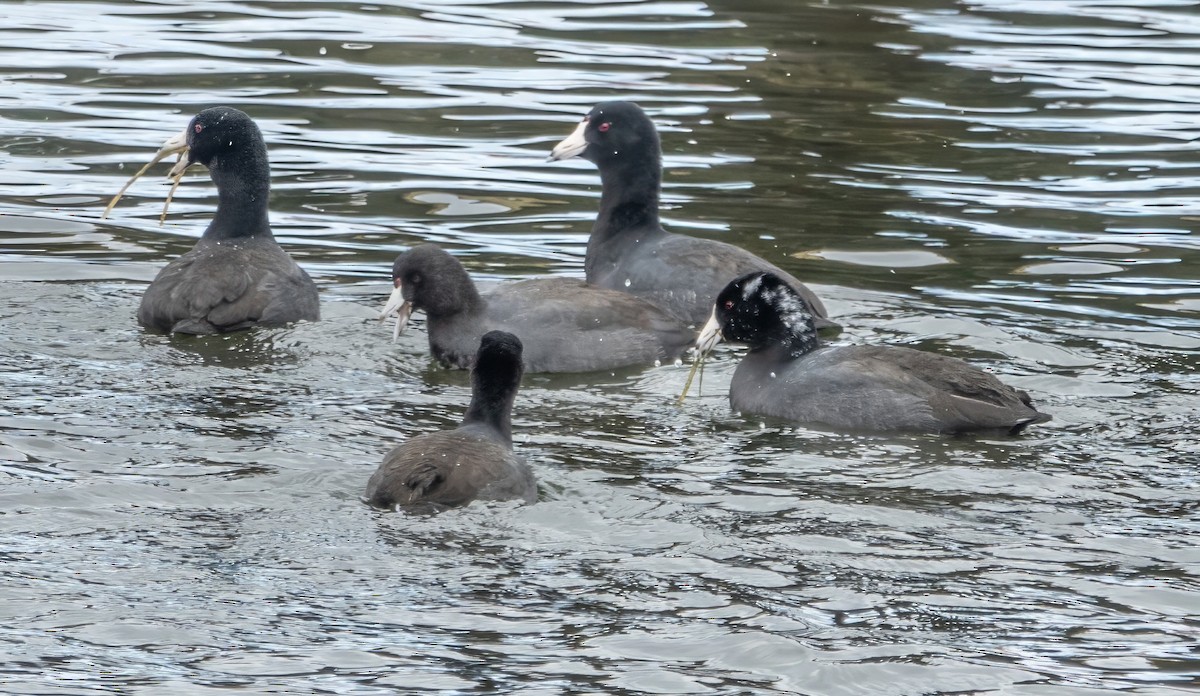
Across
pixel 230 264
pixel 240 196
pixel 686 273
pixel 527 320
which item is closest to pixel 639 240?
pixel 686 273

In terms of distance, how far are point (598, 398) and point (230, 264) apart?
2590 millimetres

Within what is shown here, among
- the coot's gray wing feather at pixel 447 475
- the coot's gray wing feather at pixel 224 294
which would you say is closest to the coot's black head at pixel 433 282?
the coot's gray wing feather at pixel 224 294

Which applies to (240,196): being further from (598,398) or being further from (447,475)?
(447,475)

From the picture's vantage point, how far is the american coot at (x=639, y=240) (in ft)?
38.2

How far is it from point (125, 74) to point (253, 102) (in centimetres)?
186

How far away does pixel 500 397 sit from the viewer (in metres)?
8.38

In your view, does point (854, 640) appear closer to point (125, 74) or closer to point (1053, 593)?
point (1053, 593)

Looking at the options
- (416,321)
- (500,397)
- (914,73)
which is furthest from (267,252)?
(914,73)

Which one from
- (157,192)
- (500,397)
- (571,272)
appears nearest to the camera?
(500,397)

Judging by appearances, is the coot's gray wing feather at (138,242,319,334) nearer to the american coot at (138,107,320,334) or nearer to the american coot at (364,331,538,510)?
the american coot at (138,107,320,334)

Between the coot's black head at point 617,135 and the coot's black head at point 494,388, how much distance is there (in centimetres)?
419

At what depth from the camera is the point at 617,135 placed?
12.5 meters

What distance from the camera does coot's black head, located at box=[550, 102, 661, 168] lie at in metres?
12.4

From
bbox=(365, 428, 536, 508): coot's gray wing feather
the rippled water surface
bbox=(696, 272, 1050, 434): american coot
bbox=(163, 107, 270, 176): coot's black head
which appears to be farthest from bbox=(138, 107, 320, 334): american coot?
bbox=(365, 428, 536, 508): coot's gray wing feather
